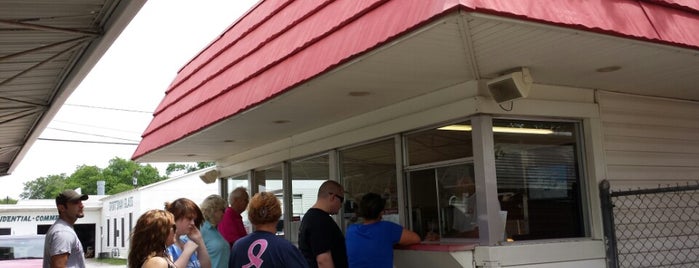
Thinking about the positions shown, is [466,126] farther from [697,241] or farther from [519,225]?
[697,241]

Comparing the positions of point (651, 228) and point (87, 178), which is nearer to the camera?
point (651, 228)

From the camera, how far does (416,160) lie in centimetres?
639

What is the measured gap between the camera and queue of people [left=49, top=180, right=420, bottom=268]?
12.1ft

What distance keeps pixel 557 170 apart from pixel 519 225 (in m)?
0.71

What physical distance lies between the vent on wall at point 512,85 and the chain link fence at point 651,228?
1418 mm

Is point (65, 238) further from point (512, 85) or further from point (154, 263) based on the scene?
point (512, 85)

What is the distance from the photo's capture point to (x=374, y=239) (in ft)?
18.1

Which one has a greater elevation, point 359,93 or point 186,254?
point 359,93

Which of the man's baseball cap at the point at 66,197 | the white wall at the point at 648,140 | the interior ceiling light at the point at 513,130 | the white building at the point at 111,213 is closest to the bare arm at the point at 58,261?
the man's baseball cap at the point at 66,197

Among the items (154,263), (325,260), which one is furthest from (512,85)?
(154,263)

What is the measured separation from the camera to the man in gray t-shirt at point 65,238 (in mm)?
5012

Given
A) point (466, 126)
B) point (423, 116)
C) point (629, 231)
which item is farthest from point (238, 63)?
point (629, 231)

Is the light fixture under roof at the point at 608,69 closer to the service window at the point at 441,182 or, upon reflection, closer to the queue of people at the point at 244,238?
the service window at the point at 441,182

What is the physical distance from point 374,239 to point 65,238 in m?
2.53
